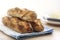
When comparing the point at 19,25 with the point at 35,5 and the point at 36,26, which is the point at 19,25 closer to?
the point at 36,26

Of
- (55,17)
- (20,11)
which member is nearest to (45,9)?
(55,17)

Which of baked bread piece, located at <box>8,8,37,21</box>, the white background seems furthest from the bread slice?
the white background

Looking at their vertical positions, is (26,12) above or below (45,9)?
below

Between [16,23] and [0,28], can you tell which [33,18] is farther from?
[0,28]

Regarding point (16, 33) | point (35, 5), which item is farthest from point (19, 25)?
point (35, 5)

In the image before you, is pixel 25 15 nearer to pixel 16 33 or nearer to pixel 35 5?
pixel 16 33

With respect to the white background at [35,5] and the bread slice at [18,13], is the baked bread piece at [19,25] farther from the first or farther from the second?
the white background at [35,5]

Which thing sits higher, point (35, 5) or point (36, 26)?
point (35, 5)

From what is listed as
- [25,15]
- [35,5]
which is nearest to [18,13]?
[25,15]

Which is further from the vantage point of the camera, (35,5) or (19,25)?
(35,5)
